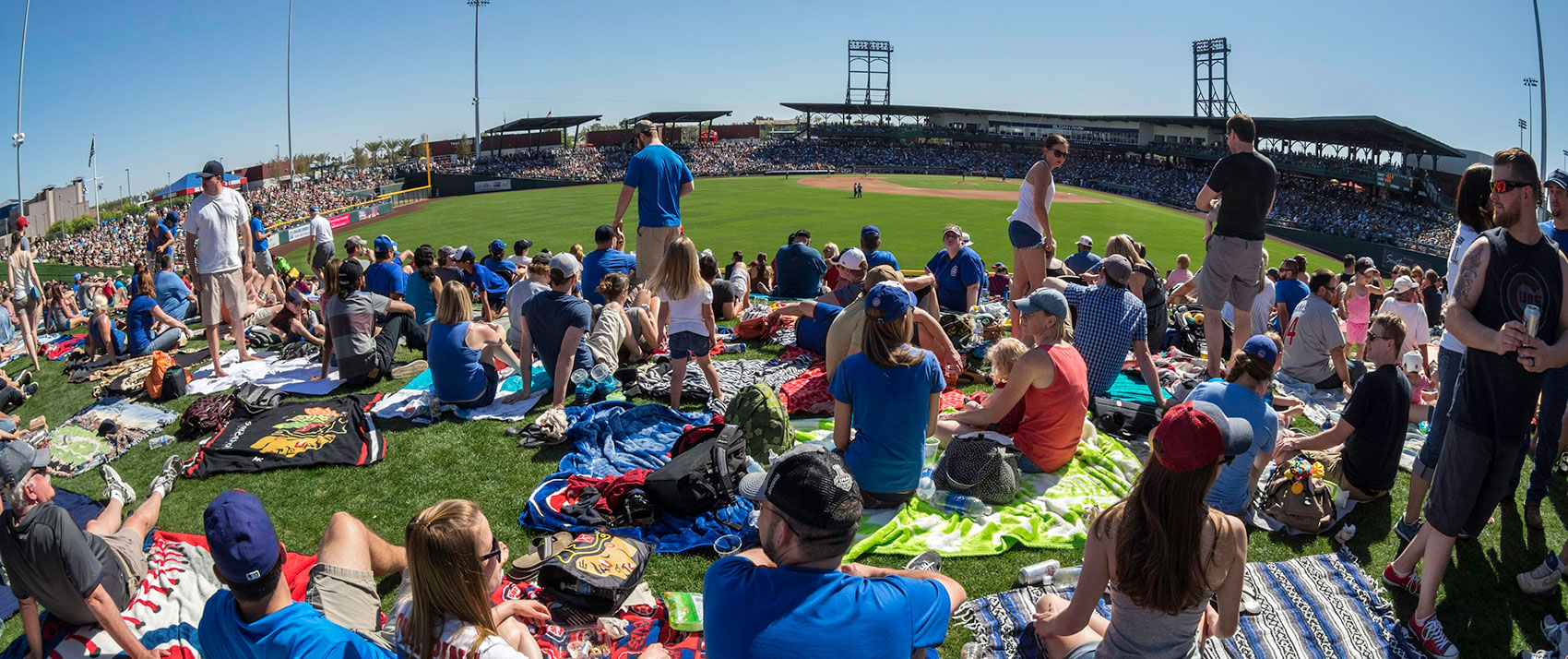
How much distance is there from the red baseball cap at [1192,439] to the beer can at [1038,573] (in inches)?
79.0

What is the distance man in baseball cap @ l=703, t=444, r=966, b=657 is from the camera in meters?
2.42

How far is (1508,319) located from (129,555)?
6.88 metres

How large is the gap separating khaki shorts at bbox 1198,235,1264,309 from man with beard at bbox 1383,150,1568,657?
3271mm

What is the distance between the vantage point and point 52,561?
12.0ft

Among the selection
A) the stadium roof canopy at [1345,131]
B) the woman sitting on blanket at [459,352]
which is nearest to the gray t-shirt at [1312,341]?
the woman sitting on blanket at [459,352]

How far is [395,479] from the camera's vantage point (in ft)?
20.3

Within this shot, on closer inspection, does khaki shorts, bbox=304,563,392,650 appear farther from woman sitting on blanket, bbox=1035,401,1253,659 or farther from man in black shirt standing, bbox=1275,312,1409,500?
man in black shirt standing, bbox=1275,312,1409,500

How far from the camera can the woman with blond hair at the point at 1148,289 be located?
28.2 feet

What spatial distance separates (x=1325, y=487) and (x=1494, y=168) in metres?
2.18

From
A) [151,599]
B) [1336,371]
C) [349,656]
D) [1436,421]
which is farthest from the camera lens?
[1336,371]

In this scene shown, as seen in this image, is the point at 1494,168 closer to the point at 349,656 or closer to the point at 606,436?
the point at 349,656

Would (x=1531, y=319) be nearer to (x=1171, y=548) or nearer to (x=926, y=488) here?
(x=1171, y=548)

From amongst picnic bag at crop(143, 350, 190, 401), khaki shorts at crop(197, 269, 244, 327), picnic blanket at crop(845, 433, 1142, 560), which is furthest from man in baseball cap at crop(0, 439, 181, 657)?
khaki shorts at crop(197, 269, 244, 327)

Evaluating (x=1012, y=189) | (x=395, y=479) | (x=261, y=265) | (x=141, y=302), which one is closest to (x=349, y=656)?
(x=395, y=479)
